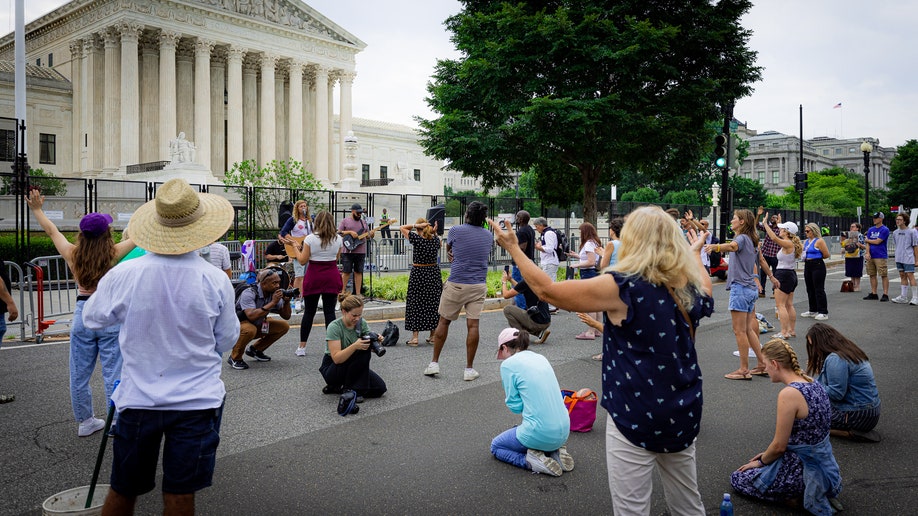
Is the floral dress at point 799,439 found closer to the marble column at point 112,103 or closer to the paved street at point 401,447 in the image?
the paved street at point 401,447

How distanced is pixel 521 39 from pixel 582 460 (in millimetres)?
Answer: 20125

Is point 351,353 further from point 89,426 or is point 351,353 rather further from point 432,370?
point 89,426

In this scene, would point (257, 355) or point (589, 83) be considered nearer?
point (257, 355)

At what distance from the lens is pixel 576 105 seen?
71.5 feet

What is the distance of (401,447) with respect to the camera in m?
5.38

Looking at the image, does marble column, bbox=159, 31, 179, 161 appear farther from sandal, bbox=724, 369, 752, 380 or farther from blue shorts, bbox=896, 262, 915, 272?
sandal, bbox=724, 369, 752, 380

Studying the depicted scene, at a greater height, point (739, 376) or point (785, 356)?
point (785, 356)

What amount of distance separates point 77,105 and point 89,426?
58773mm

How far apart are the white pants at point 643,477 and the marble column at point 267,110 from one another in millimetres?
58057

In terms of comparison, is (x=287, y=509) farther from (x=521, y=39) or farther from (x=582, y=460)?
(x=521, y=39)

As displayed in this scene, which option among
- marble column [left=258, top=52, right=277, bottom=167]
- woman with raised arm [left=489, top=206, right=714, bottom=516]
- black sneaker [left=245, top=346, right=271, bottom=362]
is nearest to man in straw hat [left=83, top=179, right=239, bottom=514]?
woman with raised arm [left=489, top=206, right=714, bottom=516]

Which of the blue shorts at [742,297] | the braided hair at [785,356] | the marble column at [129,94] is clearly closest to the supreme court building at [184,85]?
the marble column at [129,94]

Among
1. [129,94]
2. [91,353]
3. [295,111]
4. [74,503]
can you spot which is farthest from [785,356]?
[295,111]

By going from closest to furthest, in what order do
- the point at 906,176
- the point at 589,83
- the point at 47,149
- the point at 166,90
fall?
1. the point at 589,83
2. the point at 166,90
3. the point at 47,149
4. the point at 906,176
